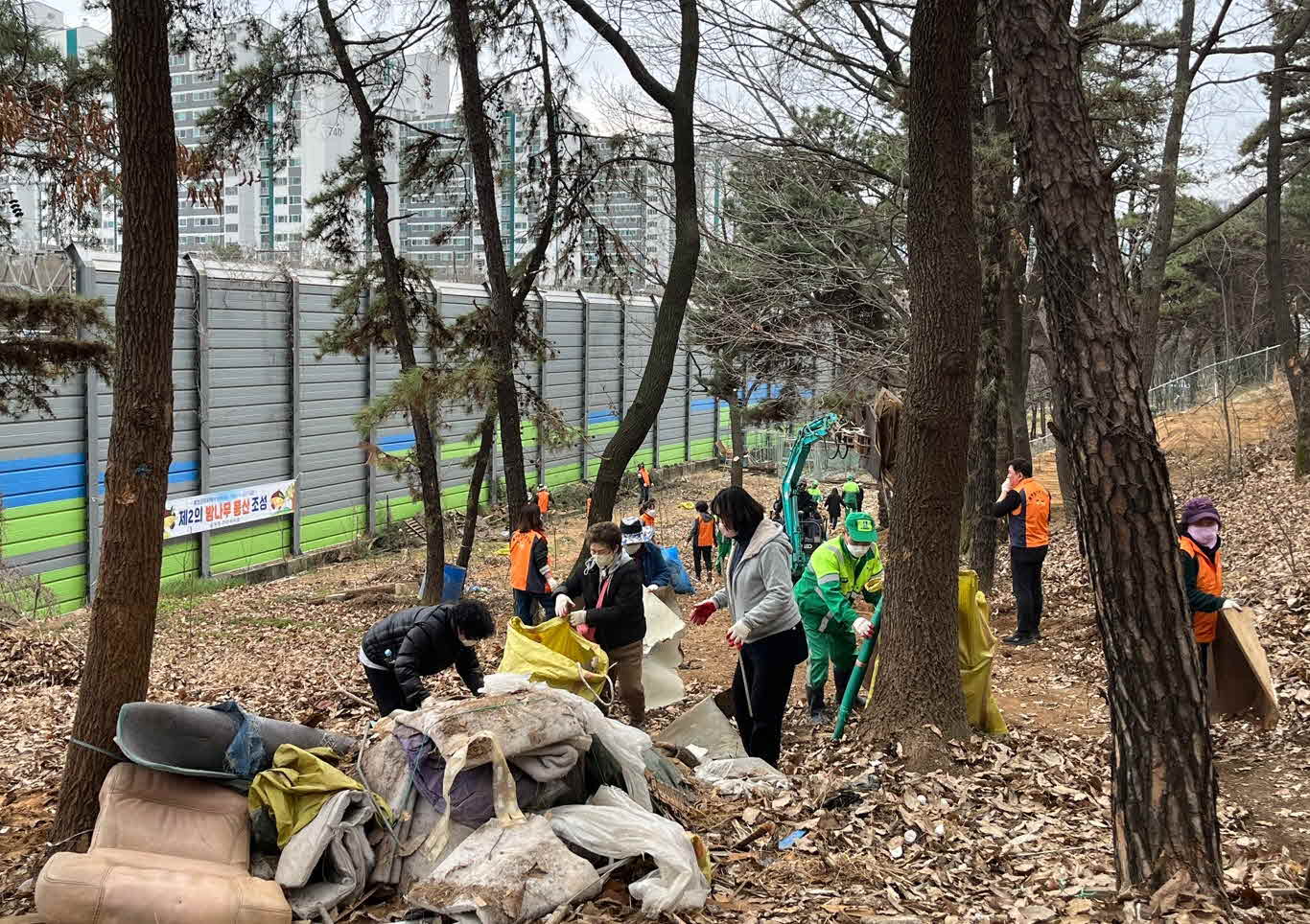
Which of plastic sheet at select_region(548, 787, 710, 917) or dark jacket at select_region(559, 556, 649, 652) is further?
dark jacket at select_region(559, 556, 649, 652)

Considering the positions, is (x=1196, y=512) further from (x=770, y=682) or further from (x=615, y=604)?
(x=615, y=604)

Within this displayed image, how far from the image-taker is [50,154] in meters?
9.11

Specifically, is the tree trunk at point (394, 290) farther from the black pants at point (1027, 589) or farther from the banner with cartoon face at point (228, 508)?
the black pants at point (1027, 589)

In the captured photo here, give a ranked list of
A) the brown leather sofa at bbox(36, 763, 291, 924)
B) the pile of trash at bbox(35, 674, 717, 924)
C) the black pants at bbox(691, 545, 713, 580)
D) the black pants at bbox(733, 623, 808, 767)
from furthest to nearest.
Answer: the black pants at bbox(691, 545, 713, 580) → the black pants at bbox(733, 623, 808, 767) → the pile of trash at bbox(35, 674, 717, 924) → the brown leather sofa at bbox(36, 763, 291, 924)

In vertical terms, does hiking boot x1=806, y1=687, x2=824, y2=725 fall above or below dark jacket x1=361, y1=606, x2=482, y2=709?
below

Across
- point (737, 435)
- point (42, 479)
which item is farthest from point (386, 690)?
point (737, 435)

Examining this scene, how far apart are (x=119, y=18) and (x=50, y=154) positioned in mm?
4931

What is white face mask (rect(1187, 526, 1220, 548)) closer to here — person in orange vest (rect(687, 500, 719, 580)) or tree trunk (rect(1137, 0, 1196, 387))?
tree trunk (rect(1137, 0, 1196, 387))

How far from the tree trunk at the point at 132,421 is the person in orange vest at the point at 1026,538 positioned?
7.57 m

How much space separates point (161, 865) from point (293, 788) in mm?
572

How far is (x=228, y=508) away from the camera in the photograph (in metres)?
21.7

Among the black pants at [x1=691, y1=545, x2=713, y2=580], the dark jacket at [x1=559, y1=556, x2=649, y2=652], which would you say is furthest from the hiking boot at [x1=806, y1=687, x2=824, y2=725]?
the black pants at [x1=691, y1=545, x2=713, y2=580]

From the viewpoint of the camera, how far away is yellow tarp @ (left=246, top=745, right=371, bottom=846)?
15.4 ft

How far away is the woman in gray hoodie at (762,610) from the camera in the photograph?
6.38 meters
